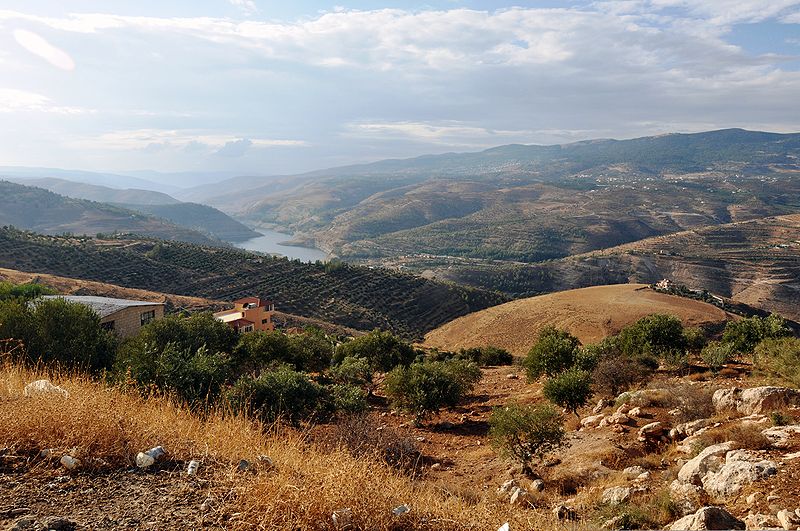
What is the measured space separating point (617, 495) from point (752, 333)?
18.1m

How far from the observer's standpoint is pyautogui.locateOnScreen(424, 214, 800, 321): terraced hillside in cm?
8388

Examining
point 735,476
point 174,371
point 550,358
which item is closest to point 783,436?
point 735,476

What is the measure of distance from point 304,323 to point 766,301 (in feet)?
259

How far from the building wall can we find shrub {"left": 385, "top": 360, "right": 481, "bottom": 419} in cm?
1476

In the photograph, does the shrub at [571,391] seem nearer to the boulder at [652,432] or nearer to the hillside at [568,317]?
the boulder at [652,432]

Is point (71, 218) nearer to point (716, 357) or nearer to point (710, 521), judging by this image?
point (716, 357)

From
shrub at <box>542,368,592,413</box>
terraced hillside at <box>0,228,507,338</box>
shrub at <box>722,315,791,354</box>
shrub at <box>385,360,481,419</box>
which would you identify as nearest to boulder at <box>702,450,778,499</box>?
shrub at <box>542,368,592,413</box>

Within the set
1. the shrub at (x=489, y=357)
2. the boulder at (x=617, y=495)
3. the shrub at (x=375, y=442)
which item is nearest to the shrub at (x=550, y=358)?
the shrub at (x=375, y=442)

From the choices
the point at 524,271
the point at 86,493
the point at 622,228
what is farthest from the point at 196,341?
the point at 622,228

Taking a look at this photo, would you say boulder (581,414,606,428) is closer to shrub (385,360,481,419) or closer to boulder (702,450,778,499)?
shrub (385,360,481,419)

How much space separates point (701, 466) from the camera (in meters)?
6.53

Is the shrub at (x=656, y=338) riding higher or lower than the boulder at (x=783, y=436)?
lower

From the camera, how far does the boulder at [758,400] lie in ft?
30.8

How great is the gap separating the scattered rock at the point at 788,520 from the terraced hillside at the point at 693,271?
8699 cm
